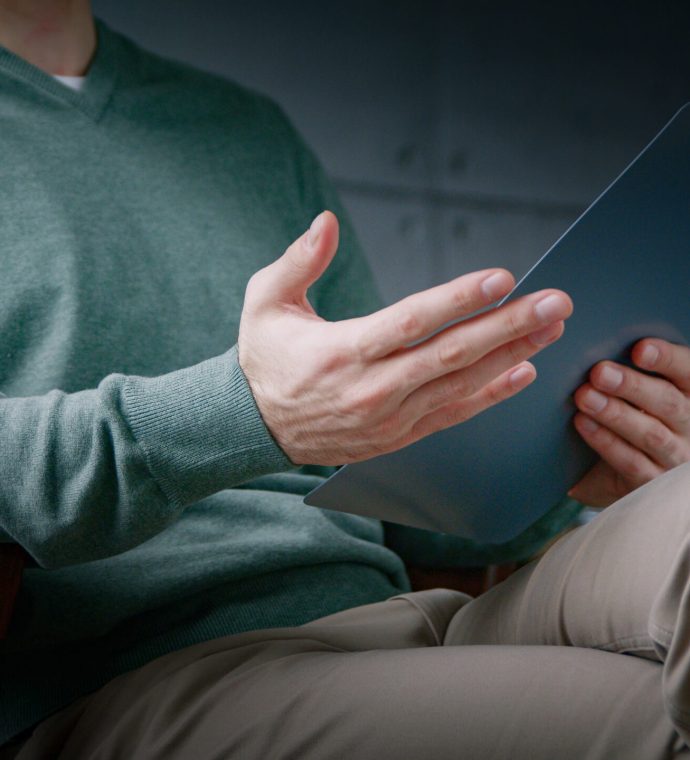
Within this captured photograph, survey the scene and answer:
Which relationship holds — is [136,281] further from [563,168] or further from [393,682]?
[563,168]

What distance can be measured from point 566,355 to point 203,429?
0.27 m

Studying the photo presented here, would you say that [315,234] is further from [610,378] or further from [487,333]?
[610,378]

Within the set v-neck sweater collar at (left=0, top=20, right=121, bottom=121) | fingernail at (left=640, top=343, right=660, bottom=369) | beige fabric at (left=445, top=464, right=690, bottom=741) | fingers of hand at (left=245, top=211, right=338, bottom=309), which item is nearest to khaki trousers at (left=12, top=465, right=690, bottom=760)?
beige fabric at (left=445, top=464, right=690, bottom=741)

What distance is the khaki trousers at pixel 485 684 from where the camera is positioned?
0.52m

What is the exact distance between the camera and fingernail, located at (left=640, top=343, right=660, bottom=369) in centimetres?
72

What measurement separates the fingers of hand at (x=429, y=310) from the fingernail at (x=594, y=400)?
220 millimetres

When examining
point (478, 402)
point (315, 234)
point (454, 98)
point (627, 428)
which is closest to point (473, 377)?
point (478, 402)

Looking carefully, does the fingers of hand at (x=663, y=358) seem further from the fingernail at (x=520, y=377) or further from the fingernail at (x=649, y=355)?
→ the fingernail at (x=520, y=377)

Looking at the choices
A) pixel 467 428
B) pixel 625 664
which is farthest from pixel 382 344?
pixel 625 664

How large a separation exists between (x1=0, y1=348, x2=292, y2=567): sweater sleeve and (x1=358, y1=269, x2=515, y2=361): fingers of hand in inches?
5.2

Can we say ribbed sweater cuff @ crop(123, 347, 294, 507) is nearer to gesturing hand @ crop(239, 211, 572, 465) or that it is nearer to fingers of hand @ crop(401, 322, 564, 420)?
gesturing hand @ crop(239, 211, 572, 465)

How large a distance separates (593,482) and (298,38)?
4.38 feet

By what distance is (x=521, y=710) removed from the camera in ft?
1.80

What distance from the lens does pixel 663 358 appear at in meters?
0.73
